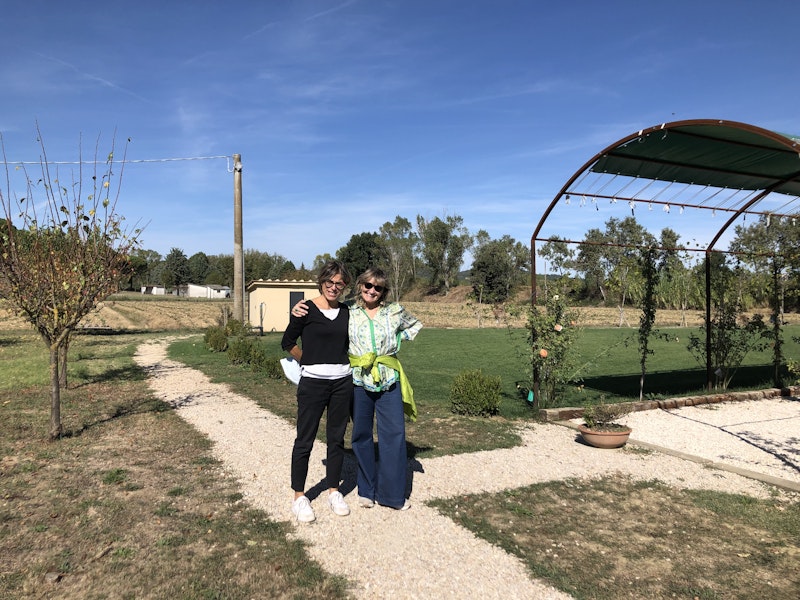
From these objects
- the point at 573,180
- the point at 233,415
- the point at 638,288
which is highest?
the point at 573,180

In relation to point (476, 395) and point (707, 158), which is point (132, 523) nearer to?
point (476, 395)

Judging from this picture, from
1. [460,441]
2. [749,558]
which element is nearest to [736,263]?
[460,441]

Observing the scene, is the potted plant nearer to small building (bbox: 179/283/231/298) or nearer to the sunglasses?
the sunglasses

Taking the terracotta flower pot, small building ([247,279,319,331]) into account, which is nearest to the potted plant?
the terracotta flower pot

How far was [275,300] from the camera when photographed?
24484 millimetres

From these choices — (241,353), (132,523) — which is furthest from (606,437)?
(241,353)

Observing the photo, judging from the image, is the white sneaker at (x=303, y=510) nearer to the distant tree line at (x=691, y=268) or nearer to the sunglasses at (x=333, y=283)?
the sunglasses at (x=333, y=283)

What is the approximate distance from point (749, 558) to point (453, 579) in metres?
1.91

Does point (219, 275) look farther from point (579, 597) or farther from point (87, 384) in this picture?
point (579, 597)

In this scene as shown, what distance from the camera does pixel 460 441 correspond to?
19.9 feet

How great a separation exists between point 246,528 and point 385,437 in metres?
1.14

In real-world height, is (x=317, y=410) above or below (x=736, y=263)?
below

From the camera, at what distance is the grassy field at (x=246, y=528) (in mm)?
2971

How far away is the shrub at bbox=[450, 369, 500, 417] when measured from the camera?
733cm
